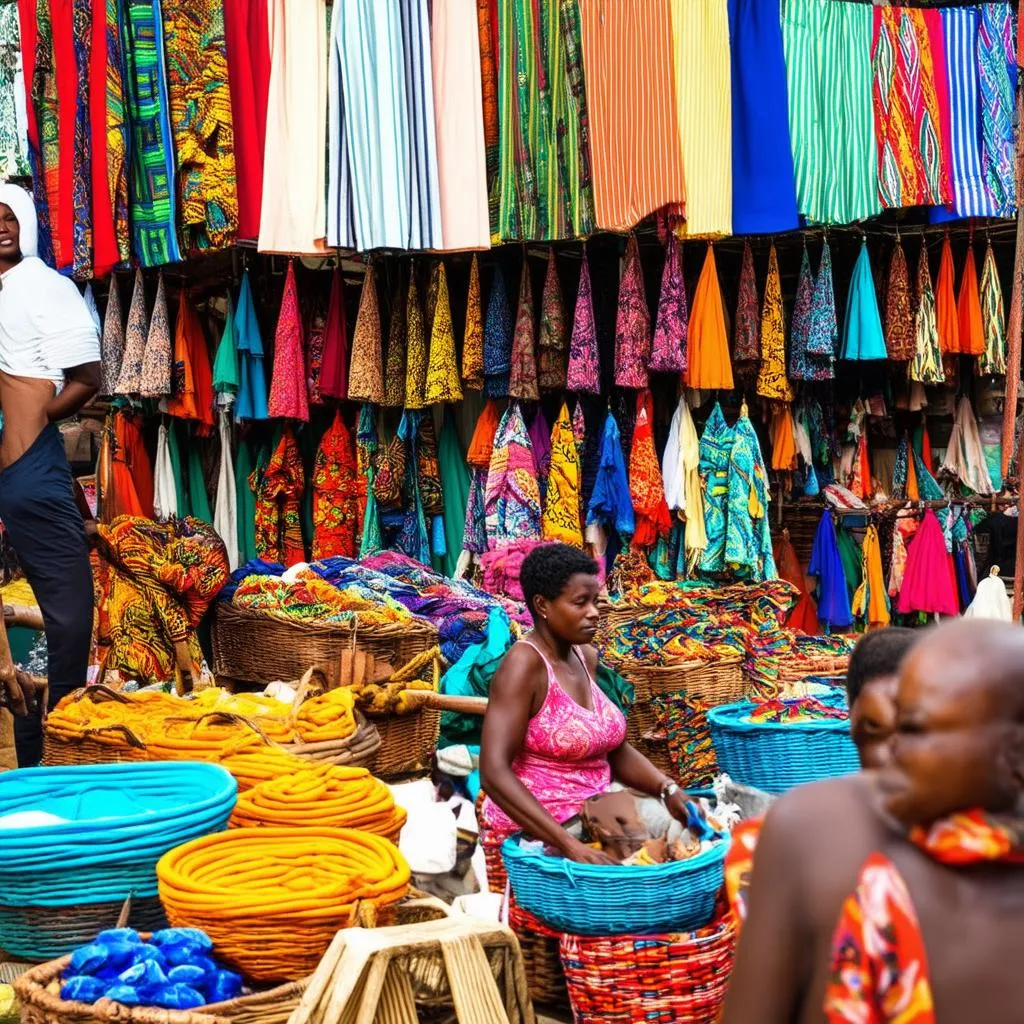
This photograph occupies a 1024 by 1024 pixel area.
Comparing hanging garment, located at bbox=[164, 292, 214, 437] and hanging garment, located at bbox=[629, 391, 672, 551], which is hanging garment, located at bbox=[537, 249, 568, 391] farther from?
hanging garment, located at bbox=[164, 292, 214, 437]

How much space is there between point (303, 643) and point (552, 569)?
7.51 feet

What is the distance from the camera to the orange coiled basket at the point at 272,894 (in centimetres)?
258

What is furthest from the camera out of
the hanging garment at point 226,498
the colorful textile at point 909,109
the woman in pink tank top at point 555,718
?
the hanging garment at point 226,498

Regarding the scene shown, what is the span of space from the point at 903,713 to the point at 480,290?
6.32 metres

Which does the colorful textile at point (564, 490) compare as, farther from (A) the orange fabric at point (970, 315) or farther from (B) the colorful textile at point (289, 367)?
(A) the orange fabric at point (970, 315)

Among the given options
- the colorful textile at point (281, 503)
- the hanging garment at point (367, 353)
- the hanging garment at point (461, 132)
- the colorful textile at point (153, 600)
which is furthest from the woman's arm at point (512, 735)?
the colorful textile at point (281, 503)

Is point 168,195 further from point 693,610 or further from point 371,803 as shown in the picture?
point 371,803

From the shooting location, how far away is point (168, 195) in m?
6.54

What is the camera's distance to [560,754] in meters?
3.48

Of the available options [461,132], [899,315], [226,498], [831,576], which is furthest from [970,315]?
[226,498]

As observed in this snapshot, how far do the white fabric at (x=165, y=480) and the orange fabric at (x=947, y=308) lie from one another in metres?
4.56

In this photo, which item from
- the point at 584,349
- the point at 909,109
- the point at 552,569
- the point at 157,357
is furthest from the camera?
the point at 157,357

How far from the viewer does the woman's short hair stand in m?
3.54

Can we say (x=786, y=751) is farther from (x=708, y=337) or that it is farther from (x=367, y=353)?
(x=367, y=353)
